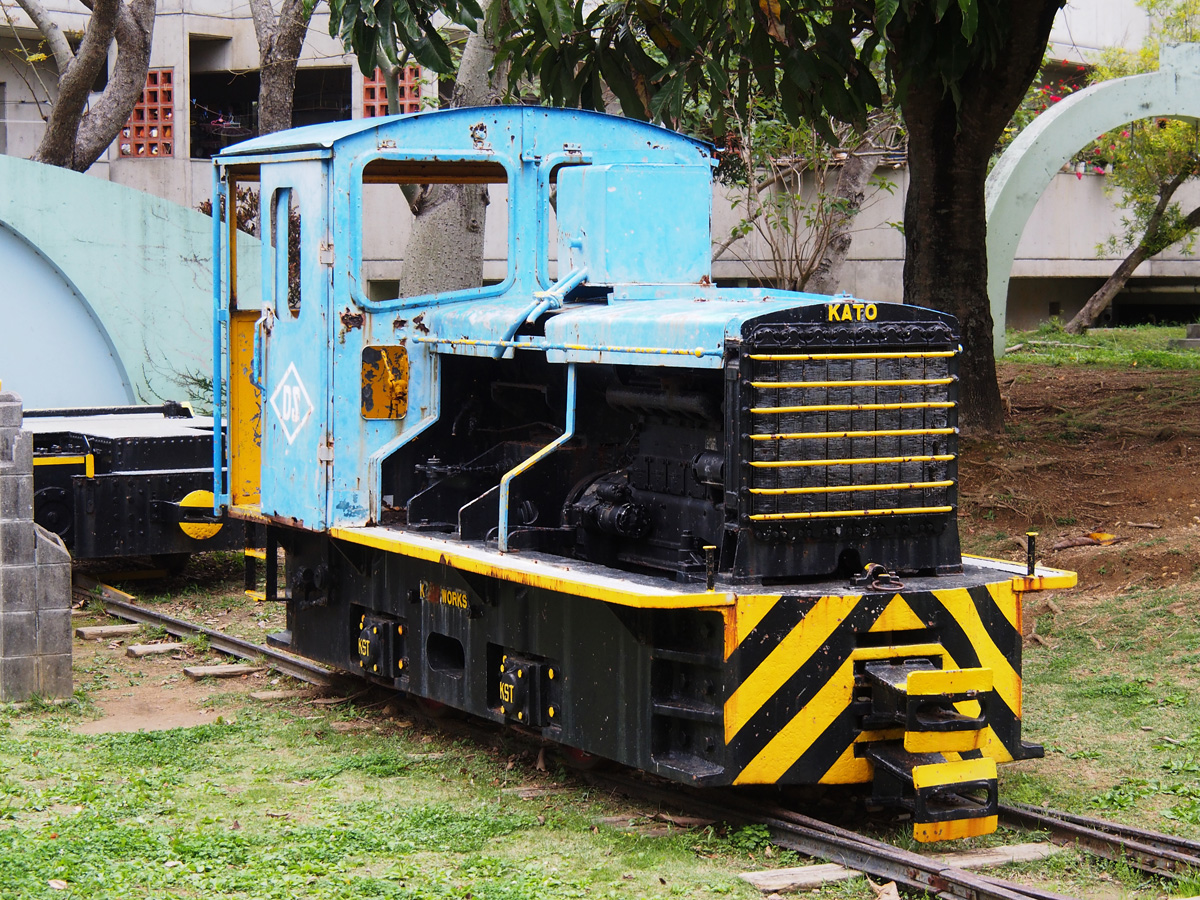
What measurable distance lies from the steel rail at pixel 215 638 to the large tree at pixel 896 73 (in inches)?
152

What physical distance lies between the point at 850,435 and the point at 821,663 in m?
0.90

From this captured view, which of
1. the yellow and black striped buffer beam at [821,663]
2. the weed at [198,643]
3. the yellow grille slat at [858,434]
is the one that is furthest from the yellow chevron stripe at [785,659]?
the weed at [198,643]

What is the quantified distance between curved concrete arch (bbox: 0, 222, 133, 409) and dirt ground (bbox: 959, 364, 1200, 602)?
29.9ft

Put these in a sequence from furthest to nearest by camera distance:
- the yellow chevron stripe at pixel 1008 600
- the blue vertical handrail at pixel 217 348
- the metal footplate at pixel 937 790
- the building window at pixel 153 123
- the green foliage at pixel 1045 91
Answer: the building window at pixel 153 123 < the green foliage at pixel 1045 91 < the blue vertical handrail at pixel 217 348 < the yellow chevron stripe at pixel 1008 600 < the metal footplate at pixel 937 790

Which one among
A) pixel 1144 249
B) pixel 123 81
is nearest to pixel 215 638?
pixel 123 81

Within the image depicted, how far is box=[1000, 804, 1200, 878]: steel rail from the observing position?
5312 mm

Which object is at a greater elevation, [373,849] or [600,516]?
[600,516]

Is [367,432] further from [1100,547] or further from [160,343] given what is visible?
[160,343]

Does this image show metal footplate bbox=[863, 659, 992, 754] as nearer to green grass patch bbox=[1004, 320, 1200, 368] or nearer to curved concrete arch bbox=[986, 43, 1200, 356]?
curved concrete arch bbox=[986, 43, 1200, 356]

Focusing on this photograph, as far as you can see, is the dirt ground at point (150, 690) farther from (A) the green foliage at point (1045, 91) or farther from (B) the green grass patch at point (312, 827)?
(A) the green foliage at point (1045, 91)

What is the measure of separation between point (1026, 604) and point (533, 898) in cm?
539

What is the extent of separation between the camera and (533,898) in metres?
5.04

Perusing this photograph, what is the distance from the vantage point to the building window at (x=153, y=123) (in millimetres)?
25047

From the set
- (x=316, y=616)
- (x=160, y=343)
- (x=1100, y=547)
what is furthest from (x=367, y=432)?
(x=160, y=343)
